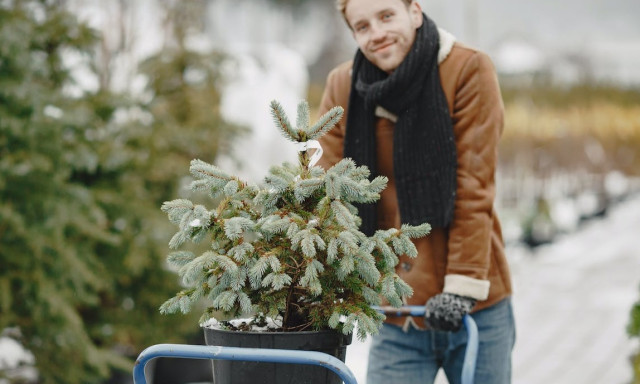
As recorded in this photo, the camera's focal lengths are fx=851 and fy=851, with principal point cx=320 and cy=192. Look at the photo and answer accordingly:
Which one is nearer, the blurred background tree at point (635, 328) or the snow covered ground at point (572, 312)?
the blurred background tree at point (635, 328)

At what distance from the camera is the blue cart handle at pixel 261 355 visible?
1.49 m

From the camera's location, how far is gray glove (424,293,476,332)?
214cm

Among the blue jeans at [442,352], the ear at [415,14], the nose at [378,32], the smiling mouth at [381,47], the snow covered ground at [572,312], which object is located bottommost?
the snow covered ground at [572,312]

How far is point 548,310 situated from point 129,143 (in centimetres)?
574

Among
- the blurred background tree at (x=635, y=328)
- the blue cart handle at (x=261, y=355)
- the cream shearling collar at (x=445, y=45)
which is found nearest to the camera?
the blue cart handle at (x=261, y=355)

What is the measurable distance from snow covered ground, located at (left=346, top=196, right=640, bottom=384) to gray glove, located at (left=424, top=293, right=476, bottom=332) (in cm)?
201

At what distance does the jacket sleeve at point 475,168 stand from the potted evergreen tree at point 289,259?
0.52 metres

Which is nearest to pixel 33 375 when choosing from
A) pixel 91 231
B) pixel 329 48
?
pixel 91 231

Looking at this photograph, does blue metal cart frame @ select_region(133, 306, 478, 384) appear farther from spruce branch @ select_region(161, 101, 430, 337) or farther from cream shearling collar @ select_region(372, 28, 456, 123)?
cream shearling collar @ select_region(372, 28, 456, 123)

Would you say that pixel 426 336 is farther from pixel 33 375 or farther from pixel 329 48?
pixel 329 48

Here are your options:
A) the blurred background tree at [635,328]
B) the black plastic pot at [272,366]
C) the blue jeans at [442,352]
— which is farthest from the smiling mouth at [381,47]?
the blurred background tree at [635,328]

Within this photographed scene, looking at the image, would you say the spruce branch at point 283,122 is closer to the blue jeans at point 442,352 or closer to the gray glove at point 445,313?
the gray glove at point 445,313

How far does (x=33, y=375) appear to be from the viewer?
5.00 m

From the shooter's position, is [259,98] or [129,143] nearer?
[129,143]
